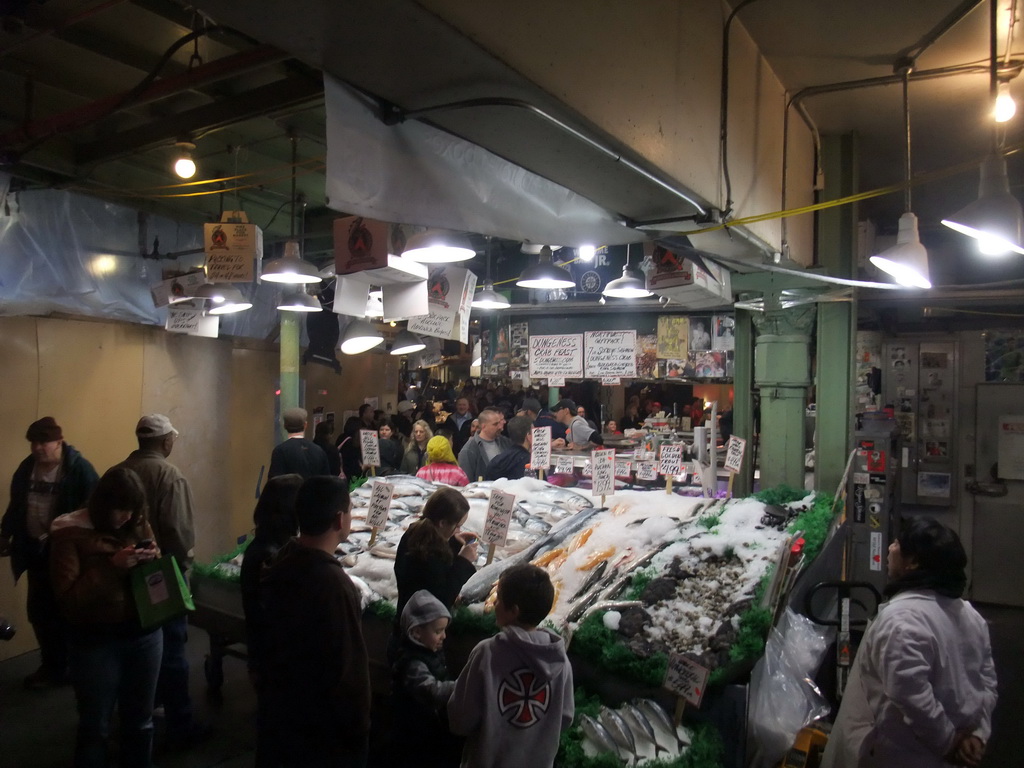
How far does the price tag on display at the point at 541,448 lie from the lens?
6574 mm

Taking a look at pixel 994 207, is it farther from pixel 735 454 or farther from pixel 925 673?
pixel 735 454

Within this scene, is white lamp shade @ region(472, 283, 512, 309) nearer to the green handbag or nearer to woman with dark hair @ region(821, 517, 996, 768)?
the green handbag

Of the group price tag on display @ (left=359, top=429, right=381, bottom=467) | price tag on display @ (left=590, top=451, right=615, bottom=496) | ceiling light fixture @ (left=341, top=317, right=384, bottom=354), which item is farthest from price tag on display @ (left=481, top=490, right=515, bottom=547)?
ceiling light fixture @ (left=341, top=317, right=384, bottom=354)

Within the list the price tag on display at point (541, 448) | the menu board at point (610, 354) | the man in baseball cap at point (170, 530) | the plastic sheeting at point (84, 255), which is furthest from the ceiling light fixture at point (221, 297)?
the menu board at point (610, 354)

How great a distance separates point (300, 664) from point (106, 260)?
5.90m

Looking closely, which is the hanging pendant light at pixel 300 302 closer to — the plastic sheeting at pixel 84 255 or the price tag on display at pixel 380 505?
the plastic sheeting at pixel 84 255

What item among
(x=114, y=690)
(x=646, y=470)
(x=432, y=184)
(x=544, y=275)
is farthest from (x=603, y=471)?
(x=114, y=690)

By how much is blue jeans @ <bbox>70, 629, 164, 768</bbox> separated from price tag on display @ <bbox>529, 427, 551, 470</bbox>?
3.71m

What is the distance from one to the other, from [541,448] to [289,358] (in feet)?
11.1

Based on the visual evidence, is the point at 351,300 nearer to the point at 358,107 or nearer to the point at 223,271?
the point at 223,271

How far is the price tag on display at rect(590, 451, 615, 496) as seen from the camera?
5496 mm

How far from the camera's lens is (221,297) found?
22.0ft

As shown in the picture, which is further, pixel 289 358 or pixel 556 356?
pixel 289 358

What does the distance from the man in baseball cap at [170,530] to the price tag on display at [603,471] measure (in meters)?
2.96
